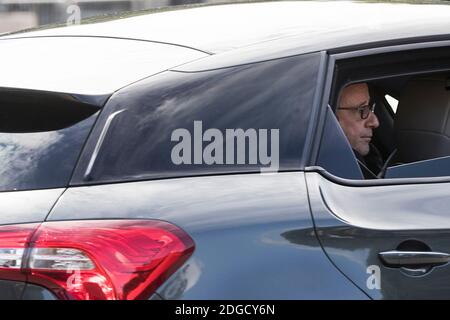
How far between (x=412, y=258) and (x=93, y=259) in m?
0.87

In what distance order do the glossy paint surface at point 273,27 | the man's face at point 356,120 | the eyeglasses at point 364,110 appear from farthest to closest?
the eyeglasses at point 364,110 → the man's face at point 356,120 → the glossy paint surface at point 273,27

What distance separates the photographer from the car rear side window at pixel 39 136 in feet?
7.42

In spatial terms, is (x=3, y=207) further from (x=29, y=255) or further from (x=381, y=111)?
(x=381, y=111)

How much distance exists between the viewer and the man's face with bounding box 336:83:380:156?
302 cm

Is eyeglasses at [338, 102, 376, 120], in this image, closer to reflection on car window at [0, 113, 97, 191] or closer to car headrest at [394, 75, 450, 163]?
car headrest at [394, 75, 450, 163]

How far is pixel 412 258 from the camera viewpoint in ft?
7.47

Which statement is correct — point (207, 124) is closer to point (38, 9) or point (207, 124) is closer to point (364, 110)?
point (364, 110)

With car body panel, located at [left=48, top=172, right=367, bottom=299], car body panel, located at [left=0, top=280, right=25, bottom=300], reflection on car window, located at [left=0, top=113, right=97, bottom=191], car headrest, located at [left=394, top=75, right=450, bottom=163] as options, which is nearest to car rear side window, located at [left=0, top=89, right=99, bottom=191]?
reflection on car window, located at [left=0, top=113, right=97, bottom=191]

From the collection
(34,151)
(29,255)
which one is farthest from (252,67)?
(29,255)

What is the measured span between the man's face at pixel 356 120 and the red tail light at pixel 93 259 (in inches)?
43.1

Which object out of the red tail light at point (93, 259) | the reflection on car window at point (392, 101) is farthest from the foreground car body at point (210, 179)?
the reflection on car window at point (392, 101)

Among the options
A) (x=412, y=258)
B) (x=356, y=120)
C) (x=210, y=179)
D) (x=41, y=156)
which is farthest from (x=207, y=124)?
(x=356, y=120)

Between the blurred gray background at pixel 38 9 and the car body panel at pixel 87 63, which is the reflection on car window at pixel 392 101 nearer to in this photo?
the car body panel at pixel 87 63

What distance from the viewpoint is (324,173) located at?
2.38m
